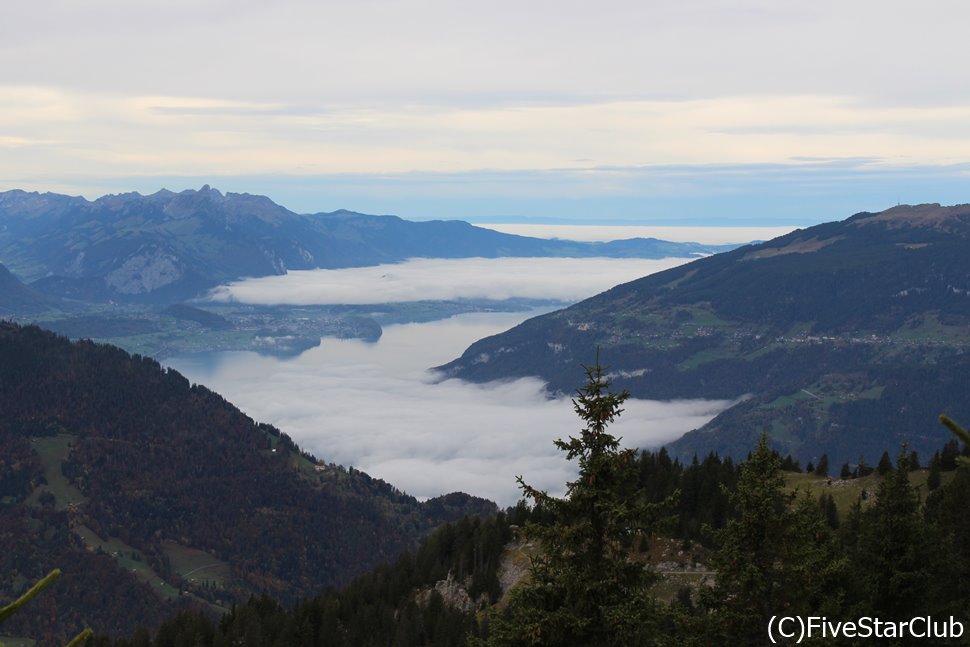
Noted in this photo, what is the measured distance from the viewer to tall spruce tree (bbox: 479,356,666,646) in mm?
26031

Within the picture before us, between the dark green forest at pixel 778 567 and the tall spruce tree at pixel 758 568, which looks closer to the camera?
the dark green forest at pixel 778 567

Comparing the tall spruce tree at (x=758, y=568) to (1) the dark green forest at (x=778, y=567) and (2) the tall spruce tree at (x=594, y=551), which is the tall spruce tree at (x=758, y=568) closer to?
(1) the dark green forest at (x=778, y=567)

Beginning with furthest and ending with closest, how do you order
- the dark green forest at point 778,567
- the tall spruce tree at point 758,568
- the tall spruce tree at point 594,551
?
the tall spruce tree at point 758,568 → the dark green forest at point 778,567 → the tall spruce tree at point 594,551

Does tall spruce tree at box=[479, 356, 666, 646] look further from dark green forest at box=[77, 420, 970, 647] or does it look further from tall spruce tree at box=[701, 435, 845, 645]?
tall spruce tree at box=[701, 435, 845, 645]

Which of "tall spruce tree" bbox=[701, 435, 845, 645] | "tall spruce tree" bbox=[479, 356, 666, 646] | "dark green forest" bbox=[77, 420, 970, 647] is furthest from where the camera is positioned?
Answer: "tall spruce tree" bbox=[701, 435, 845, 645]

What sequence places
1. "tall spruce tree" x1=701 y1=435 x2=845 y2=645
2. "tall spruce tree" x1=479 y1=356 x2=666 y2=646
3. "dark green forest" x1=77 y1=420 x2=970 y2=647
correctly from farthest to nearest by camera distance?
"tall spruce tree" x1=701 y1=435 x2=845 y2=645, "dark green forest" x1=77 y1=420 x2=970 y2=647, "tall spruce tree" x1=479 y1=356 x2=666 y2=646

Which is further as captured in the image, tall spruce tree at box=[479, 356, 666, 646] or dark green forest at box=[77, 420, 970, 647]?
dark green forest at box=[77, 420, 970, 647]

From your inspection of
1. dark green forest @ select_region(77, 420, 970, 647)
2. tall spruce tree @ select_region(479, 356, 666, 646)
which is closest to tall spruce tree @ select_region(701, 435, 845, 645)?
dark green forest @ select_region(77, 420, 970, 647)

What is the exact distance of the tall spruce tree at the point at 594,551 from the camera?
85.4ft

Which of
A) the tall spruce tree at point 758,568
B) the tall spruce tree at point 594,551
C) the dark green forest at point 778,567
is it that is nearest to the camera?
the tall spruce tree at point 594,551

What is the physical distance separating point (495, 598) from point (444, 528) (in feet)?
71.9

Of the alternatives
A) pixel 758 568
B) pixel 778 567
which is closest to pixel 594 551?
pixel 758 568

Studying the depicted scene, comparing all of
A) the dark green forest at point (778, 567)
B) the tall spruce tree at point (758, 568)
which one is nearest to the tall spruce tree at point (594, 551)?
the dark green forest at point (778, 567)

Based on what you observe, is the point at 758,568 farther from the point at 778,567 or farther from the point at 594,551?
the point at 594,551
